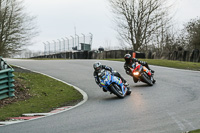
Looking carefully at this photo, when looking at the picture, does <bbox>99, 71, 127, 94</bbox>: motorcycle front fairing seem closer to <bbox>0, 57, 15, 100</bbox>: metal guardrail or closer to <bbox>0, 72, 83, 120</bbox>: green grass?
<bbox>0, 72, 83, 120</bbox>: green grass

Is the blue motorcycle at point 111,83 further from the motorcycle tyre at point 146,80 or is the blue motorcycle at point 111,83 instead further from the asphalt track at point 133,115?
the motorcycle tyre at point 146,80

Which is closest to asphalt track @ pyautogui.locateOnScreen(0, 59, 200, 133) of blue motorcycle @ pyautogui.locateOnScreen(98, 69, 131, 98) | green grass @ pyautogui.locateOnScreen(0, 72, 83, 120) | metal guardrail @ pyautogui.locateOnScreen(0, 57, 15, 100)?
blue motorcycle @ pyautogui.locateOnScreen(98, 69, 131, 98)

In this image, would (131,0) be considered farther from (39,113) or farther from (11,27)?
(39,113)

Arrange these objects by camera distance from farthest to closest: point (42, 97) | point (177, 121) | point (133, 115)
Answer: point (42, 97), point (133, 115), point (177, 121)

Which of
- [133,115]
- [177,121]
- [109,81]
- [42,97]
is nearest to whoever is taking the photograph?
[177,121]

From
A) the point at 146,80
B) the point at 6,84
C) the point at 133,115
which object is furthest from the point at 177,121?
the point at 146,80

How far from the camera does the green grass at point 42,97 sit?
11.0 metres

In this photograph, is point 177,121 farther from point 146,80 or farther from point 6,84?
point 146,80

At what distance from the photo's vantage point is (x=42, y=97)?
45.1 feet

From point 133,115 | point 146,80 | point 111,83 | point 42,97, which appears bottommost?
point 42,97

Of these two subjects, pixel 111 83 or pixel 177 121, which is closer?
pixel 177 121

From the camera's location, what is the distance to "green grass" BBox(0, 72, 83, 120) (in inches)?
434

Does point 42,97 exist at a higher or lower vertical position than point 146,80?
lower

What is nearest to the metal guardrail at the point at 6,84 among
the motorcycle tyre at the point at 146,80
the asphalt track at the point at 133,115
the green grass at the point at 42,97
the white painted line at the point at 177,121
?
the green grass at the point at 42,97
